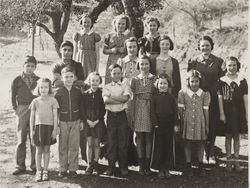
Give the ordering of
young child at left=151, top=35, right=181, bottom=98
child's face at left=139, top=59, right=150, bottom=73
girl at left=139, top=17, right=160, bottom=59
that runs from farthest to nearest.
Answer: girl at left=139, top=17, right=160, bottom=59 < young child at left=151, top=35, right=181, bottom=98 < child's face at left=139, top=59, right=150, bottom=73

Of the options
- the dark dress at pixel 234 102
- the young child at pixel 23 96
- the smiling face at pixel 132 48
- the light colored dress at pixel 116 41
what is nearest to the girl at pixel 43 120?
the young child at pixel 23 96

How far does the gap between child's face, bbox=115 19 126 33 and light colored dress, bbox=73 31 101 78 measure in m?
0.80

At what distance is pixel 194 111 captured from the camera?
604cm

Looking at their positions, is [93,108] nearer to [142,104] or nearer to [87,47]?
[142,104]

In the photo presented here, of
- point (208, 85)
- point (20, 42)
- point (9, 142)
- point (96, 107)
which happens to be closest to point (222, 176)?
point (208, 85)

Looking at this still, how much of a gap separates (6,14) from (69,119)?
8.12 m

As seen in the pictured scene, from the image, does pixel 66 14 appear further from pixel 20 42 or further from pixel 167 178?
pixel 20 42

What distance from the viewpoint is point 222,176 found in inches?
239

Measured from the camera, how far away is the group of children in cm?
587

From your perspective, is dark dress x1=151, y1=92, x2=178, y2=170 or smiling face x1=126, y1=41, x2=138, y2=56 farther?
smiling face x1=126, y1=41, x2=138, y2=56

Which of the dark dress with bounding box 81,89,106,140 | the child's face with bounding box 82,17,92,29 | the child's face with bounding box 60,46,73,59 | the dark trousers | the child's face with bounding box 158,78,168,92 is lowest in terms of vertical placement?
the dark trousers

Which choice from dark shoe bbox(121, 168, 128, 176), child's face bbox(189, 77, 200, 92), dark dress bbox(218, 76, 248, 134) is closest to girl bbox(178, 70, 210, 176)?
child's face bbox(189, 77, 200, 92)

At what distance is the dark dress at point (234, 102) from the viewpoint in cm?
612

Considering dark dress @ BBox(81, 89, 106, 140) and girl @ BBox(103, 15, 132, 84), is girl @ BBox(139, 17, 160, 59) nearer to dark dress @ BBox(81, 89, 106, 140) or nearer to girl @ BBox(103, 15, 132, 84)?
girl @ BBox(103, 15, 132, 84)
